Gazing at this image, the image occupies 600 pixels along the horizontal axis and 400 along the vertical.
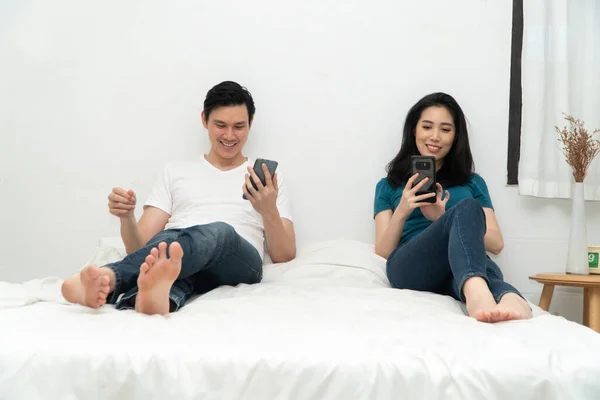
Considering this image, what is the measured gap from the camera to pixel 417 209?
1.93 m

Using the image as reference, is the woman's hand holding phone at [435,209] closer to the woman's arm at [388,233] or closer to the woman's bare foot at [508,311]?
the woman's arm at [388,233]

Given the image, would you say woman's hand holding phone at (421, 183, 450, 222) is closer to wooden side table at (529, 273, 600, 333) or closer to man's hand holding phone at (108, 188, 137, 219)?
wooden side table at (529, 273, 600, 333)

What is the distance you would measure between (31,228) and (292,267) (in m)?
1.11

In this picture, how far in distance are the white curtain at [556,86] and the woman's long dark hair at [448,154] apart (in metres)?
0.24

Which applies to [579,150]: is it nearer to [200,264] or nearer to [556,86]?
[556,86]

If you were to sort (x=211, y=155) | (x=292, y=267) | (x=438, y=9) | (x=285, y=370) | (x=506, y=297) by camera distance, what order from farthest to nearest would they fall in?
(x=438, y=9), (x=211, y=155), (x=292, y=267), (x=506, y=297), (x=285, y=370)

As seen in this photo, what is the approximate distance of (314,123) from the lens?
224 centimetres

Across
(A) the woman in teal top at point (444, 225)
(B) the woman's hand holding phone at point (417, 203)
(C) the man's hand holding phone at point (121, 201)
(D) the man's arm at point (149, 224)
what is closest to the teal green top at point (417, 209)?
(A) the woman in teal top at point (444, 225)

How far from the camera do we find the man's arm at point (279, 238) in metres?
1.80

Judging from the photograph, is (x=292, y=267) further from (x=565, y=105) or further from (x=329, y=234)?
(x=565, y=105)

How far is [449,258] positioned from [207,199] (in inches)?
33.6

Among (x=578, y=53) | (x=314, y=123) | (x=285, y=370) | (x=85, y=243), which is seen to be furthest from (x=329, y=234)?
(x=285, y=370)

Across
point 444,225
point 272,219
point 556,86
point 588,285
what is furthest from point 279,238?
point 556,86

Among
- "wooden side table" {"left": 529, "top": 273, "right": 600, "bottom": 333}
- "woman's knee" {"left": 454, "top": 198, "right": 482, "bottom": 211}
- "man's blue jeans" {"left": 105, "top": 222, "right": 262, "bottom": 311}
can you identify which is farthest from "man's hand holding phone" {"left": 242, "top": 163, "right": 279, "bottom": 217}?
"wooden side table" {"left": 529, "top": 273, "right": 600, "bottom": 333}
